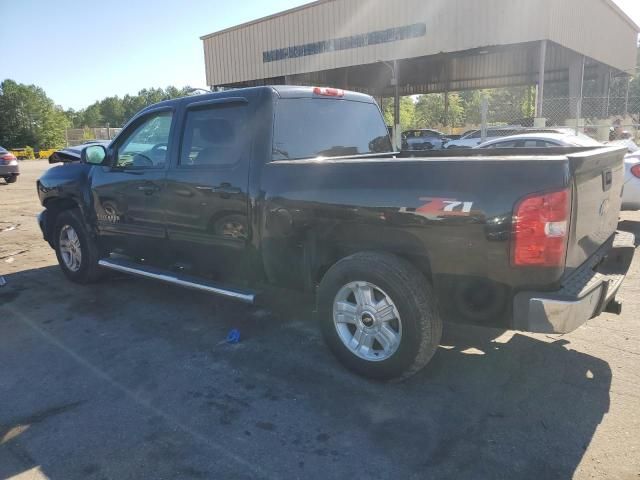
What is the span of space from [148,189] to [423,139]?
2294cm

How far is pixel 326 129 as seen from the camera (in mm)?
4141

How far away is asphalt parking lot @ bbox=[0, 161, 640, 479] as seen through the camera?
2529mm

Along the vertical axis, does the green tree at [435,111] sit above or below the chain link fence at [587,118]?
above

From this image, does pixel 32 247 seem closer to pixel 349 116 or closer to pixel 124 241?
pixel 124 241

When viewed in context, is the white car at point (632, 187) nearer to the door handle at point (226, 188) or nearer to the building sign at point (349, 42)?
the door handle at point (226, 188)

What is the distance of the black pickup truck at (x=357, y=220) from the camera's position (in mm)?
2652

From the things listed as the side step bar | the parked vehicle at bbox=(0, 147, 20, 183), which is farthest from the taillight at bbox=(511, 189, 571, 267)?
the parked vehicle at bbox=(0, 147, 20, 183)

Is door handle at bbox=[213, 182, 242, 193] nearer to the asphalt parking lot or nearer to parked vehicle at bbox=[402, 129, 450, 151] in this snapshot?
the asphalt parking lot

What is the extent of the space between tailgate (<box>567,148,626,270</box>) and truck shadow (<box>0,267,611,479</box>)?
3.03ft

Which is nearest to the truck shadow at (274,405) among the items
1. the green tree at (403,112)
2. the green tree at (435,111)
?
the green tree at (403,112)

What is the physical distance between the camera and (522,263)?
264 cm

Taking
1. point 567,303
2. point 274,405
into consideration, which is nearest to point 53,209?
point 274,405

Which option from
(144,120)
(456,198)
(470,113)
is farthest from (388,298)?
(470,113)

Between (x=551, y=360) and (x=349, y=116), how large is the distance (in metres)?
2.59
